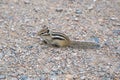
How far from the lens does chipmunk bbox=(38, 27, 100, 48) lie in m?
4.91

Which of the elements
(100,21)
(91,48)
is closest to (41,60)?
(91,48)

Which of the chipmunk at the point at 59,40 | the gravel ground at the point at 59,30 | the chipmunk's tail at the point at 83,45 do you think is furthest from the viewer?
the chipmunk's tail at the point at 83,45

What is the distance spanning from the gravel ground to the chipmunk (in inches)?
3.4

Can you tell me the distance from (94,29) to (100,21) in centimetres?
38

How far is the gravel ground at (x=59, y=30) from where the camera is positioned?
4449 mm

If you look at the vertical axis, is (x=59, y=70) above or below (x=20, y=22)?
below

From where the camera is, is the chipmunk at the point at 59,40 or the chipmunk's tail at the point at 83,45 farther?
the chipmunk's tail at the point at 83,45

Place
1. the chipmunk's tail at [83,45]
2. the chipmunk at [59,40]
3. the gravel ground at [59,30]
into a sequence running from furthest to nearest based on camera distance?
1. the chipmunk's tail at [83,45]
2. the chipmunk at [59,40]
3. the gravel ground at [59,30]

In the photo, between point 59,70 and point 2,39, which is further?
point 2,39

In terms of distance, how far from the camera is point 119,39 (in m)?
5.39

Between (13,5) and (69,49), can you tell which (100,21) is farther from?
(13,5)

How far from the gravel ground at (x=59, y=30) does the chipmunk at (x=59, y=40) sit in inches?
3.4

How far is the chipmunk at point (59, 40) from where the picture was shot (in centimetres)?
491

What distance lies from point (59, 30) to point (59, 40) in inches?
27.8
